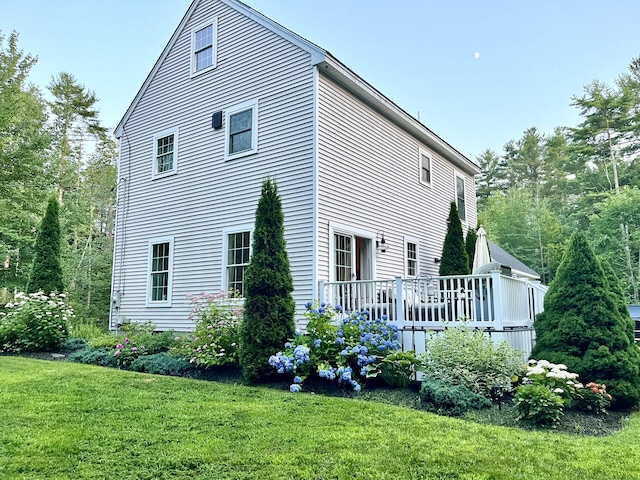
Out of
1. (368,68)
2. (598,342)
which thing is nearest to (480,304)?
(598,342)

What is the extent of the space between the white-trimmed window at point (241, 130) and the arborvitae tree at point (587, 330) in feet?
20.4

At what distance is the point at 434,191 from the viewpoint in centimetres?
1316

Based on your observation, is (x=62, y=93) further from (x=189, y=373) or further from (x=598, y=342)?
(x=598, y=342)

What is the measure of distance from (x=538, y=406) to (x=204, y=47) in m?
10.4

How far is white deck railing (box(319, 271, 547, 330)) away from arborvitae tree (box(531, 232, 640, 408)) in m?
0.62

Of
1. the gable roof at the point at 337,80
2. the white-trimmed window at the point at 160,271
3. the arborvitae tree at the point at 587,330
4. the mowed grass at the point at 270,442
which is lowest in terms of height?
the mowed grass at the point at 270,442

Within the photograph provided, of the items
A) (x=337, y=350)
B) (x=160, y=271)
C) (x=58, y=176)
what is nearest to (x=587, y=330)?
(x=337, y=350)

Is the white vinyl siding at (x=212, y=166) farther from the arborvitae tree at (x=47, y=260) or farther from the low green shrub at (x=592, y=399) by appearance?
the low green shrub at (x=592, y=399)

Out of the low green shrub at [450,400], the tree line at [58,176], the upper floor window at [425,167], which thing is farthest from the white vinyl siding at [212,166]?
the upper floor window at [425,167]

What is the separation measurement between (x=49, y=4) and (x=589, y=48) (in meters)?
19.0

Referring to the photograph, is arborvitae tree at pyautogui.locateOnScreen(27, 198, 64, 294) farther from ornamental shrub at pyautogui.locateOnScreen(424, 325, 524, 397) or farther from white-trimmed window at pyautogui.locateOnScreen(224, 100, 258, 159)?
ornamental shrub at pyautogui.locateOnScreen(424, 325, 524, 397)

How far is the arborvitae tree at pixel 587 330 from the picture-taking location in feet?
17.2

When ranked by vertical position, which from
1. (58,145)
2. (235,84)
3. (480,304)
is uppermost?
(58,145)

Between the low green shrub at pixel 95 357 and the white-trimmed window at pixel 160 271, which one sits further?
the white-trimmed window at pixel 160 271
